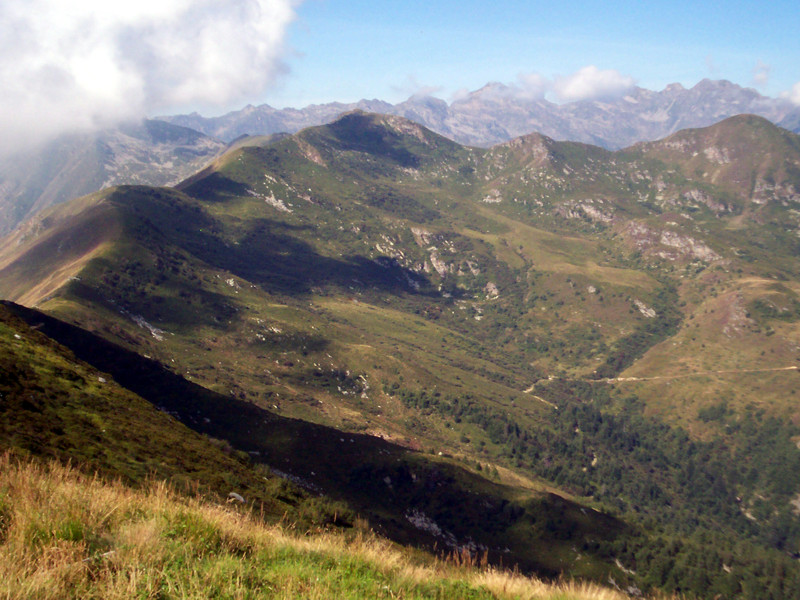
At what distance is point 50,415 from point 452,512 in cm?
8177

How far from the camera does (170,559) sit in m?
7.61

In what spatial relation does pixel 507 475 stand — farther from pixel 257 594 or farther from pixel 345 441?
pixel 257 594

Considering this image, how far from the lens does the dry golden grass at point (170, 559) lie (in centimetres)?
665

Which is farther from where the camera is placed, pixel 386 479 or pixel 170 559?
pixel 386 479

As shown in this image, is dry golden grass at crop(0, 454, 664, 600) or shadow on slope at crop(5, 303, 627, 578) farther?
shadow on slope at crop(5, 303, 627, 578)

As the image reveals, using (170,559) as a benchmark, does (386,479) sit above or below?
below

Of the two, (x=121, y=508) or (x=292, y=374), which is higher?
(x=121, y=508)

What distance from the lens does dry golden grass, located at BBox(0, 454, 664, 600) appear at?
21.8ft

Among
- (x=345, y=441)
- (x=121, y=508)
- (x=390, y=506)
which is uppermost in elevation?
(x=121, y=508)

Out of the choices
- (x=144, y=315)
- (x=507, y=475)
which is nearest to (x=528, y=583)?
(x=507, y=475)

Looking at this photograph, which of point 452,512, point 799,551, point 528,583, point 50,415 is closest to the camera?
point 528,583

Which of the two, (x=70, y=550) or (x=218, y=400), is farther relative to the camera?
(x=218, y=400)

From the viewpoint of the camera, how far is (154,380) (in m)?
99.9

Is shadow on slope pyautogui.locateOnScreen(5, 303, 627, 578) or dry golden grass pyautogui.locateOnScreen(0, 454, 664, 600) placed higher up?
dry golden grass pyautogui.locateOnScreen(0, 454, 664, 600)
